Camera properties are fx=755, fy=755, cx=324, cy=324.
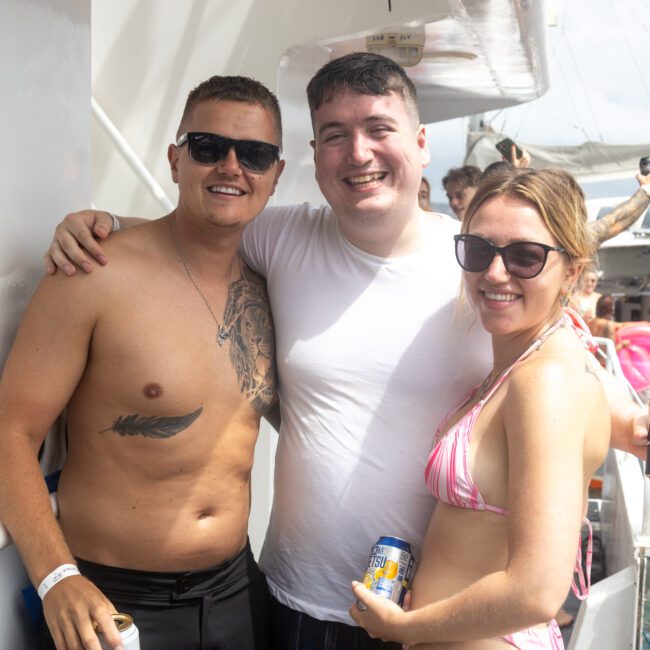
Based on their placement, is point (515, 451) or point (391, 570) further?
point (391, 570)

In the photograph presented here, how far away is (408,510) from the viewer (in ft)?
6.63

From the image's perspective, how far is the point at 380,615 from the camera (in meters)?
1.62

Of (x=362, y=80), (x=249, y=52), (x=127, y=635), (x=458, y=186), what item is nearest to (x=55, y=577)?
(x=127, y=635)

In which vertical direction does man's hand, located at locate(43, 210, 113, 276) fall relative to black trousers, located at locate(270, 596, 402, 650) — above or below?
above

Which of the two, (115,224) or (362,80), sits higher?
(362,80)

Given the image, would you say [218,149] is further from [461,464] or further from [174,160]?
[461,464]

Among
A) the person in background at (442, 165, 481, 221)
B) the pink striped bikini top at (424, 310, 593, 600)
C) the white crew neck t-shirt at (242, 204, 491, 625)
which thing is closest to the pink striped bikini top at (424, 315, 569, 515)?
the pink striped bikini top at (424, 310, 593, 600)

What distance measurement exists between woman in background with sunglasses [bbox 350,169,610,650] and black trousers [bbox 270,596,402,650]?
421 millimetres

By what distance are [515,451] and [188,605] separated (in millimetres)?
1010

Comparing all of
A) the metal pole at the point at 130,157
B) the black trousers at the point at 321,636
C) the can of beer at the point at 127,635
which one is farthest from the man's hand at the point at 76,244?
the metal pole at the point at 130,157

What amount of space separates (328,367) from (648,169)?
16.3 feet

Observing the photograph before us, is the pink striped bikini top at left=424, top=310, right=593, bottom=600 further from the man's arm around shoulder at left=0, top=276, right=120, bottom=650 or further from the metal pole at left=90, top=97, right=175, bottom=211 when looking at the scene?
the metal pole at left=90, top=97, right=175, bottom=211

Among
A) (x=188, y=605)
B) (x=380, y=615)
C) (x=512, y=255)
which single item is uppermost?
(x=512, y=255)

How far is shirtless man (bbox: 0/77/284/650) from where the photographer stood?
1.75 m
